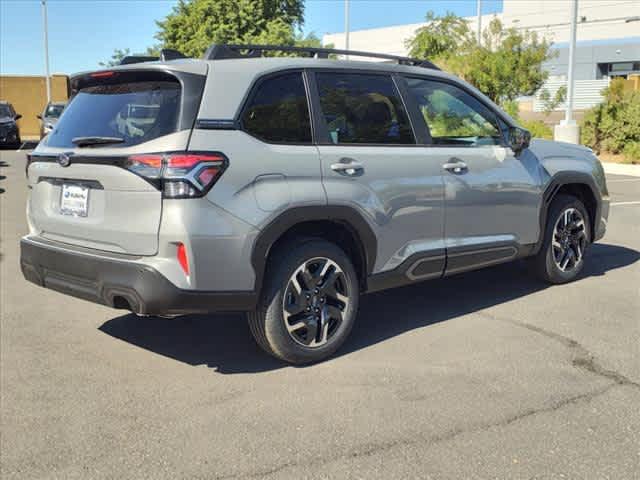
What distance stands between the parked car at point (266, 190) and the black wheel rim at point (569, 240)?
3.02ft

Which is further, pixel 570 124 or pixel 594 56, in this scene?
pixel 594 56

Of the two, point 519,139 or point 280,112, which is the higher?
point 280,112

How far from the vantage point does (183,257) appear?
390cm

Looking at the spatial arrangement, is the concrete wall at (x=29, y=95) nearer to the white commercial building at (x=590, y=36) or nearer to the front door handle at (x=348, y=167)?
the white commercial building at (x=590, y=36)

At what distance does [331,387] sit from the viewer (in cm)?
416

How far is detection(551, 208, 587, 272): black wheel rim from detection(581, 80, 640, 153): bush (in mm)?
14761

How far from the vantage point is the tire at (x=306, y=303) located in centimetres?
426

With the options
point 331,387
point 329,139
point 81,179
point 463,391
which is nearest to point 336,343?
point 331,387

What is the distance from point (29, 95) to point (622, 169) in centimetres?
3368

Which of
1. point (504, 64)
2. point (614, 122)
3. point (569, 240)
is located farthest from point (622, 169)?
point (569, 240)

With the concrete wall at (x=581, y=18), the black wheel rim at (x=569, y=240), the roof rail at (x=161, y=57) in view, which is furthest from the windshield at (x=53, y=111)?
the concrete wall at (x=581, y=18)

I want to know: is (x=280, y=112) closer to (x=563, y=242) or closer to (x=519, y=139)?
(x=519, y=139)

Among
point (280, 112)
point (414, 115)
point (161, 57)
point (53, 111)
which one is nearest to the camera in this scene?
point (280, 112)

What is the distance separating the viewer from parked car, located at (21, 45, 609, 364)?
3.93 metres
